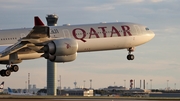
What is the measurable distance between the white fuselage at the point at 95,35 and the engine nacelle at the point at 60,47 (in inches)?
142

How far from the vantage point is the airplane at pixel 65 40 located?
161 feet

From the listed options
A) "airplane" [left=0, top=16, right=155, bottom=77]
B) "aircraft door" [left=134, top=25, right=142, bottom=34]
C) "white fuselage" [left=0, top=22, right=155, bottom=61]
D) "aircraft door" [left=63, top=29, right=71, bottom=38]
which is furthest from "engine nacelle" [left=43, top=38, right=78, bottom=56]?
"aircraft door" [left=134, top=25, right=142, bottom=34]

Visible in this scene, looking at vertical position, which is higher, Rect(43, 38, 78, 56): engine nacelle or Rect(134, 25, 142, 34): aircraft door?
Rect(134, 25, 142, 34): aircraft door

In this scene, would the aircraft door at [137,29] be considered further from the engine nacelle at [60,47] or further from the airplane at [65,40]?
the engine nacelle at [60,47]

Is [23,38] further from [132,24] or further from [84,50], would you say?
[132,24]

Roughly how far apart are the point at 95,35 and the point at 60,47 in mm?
9052

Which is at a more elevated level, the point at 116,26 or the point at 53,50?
the point at 116,26

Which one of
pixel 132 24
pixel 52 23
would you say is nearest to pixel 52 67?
pixel 52 23

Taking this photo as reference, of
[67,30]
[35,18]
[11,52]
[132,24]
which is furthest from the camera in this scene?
[132,24]

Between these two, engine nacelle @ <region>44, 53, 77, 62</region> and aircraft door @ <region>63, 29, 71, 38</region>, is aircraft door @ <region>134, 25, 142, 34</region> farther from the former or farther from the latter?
engine nacelle @ <region>44, 53, 77, 62</region>

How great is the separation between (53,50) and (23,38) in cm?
427

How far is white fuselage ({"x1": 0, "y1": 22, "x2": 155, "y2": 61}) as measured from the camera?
176 ft

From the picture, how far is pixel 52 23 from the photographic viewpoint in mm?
183000

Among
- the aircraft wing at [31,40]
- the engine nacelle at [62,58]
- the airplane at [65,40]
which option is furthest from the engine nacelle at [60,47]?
the aircraft wing at [31,40]
